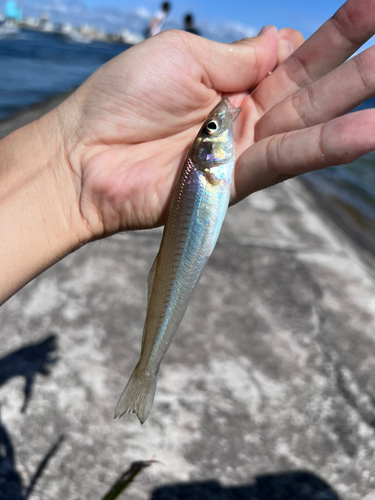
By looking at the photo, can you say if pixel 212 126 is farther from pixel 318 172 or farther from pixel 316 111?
pixel 318 172

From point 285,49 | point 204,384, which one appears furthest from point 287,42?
point 204,384

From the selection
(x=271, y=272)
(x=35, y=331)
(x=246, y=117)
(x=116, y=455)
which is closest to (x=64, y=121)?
(x=246, y=117)

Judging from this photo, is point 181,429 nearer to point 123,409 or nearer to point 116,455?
point 116,455

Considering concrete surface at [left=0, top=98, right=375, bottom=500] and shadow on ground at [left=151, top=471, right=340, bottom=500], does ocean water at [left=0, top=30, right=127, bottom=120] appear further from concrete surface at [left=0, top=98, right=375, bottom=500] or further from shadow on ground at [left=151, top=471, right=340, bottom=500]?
shadow on ground at [left=151, top=471, right=340, bottom=500]

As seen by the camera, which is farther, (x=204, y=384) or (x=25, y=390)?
(x=204, y=384)

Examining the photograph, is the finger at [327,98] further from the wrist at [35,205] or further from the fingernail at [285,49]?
the wrist at [35,205]

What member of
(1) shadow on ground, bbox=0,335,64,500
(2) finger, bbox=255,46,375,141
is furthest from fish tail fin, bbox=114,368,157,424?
(2) finger, bbox=255,46,375,141
